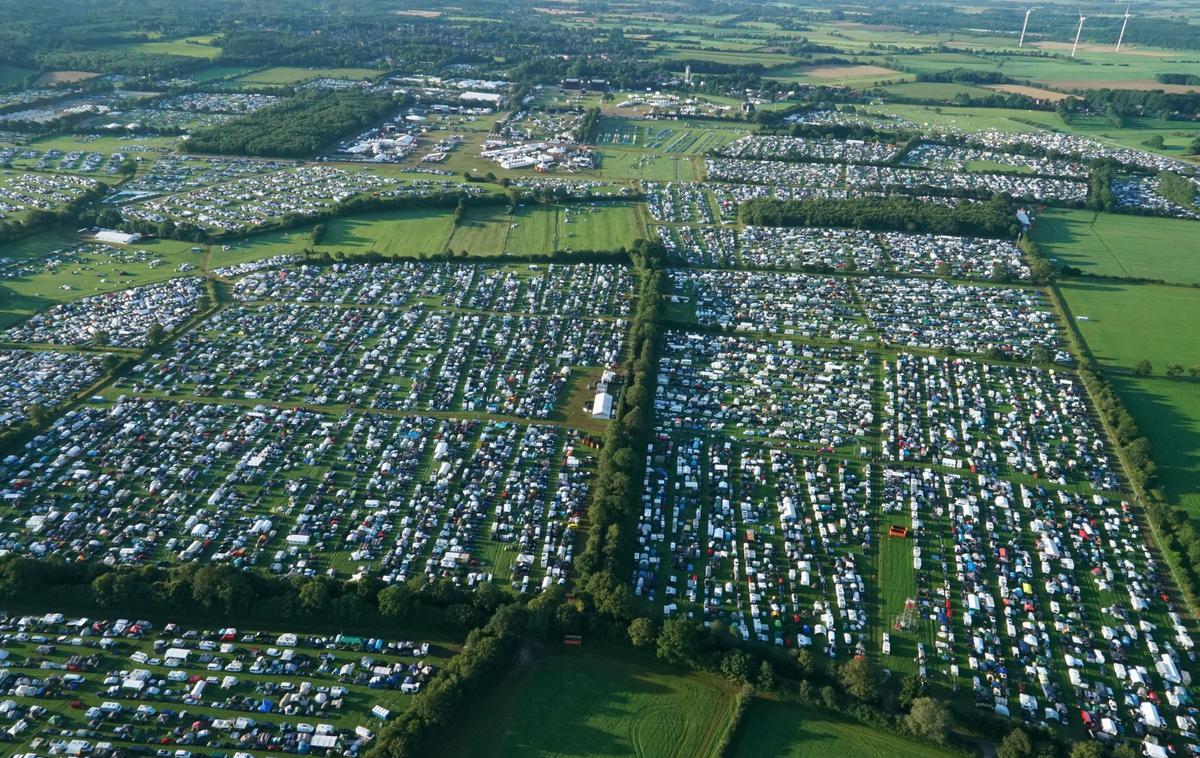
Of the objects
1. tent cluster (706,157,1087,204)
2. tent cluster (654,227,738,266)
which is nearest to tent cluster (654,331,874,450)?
tent cluster (654,227,738,266)

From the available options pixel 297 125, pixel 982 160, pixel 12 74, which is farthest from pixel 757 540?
pixel 12 74

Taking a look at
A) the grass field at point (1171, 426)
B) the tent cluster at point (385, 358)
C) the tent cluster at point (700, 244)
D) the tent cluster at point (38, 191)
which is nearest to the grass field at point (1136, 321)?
the grass field at point (1171, 426)

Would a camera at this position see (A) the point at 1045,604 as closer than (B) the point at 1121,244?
Yes

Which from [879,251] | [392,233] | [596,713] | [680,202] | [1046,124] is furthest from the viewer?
[1046,124]

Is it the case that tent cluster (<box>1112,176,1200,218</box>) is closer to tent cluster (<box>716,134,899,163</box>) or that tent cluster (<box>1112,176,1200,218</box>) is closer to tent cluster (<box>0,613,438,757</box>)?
tent cluster (<box>716,134,899,163</box>)

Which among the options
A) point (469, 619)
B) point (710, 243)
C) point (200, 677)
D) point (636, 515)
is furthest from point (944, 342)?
point (200, 677)

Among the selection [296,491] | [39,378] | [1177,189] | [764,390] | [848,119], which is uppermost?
[848,119]

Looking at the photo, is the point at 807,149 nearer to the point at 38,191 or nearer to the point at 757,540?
the point at 757,540

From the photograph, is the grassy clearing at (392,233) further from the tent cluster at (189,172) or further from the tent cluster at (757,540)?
the tent cluster at (757,540)
